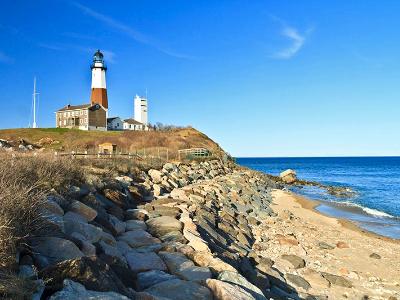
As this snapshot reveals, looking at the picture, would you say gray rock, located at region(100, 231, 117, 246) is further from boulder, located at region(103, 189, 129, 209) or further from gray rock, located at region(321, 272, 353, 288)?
gray rock, located at region(321, 272, 353, 288)

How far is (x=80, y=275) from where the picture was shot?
190 inches

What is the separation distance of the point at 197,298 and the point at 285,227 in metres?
12.8

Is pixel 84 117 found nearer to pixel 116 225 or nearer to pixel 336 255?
pixel 336 255

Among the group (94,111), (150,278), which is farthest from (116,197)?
(94,111)

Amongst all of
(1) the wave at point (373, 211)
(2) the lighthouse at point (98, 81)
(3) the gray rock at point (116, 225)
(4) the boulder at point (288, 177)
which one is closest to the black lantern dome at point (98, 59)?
(2) the lighthouse at point (98, 81)

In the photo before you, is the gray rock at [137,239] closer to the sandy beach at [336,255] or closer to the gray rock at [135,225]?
the gray rock at [135,225]

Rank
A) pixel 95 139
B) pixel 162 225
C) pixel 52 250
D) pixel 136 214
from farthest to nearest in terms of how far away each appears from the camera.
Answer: pixel 95 139 → pixel 136 214 → pixel 162 225 → pixel 52 250

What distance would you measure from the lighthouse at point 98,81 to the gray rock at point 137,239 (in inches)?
2245

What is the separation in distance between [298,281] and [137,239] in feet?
15.0

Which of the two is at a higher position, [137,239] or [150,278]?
[137,239]

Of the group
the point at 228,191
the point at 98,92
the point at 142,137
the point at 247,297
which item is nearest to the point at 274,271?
the point at 247,297

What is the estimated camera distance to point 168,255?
820cm

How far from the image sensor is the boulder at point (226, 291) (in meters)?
6.02

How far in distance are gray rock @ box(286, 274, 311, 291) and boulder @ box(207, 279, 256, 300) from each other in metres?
4.78
